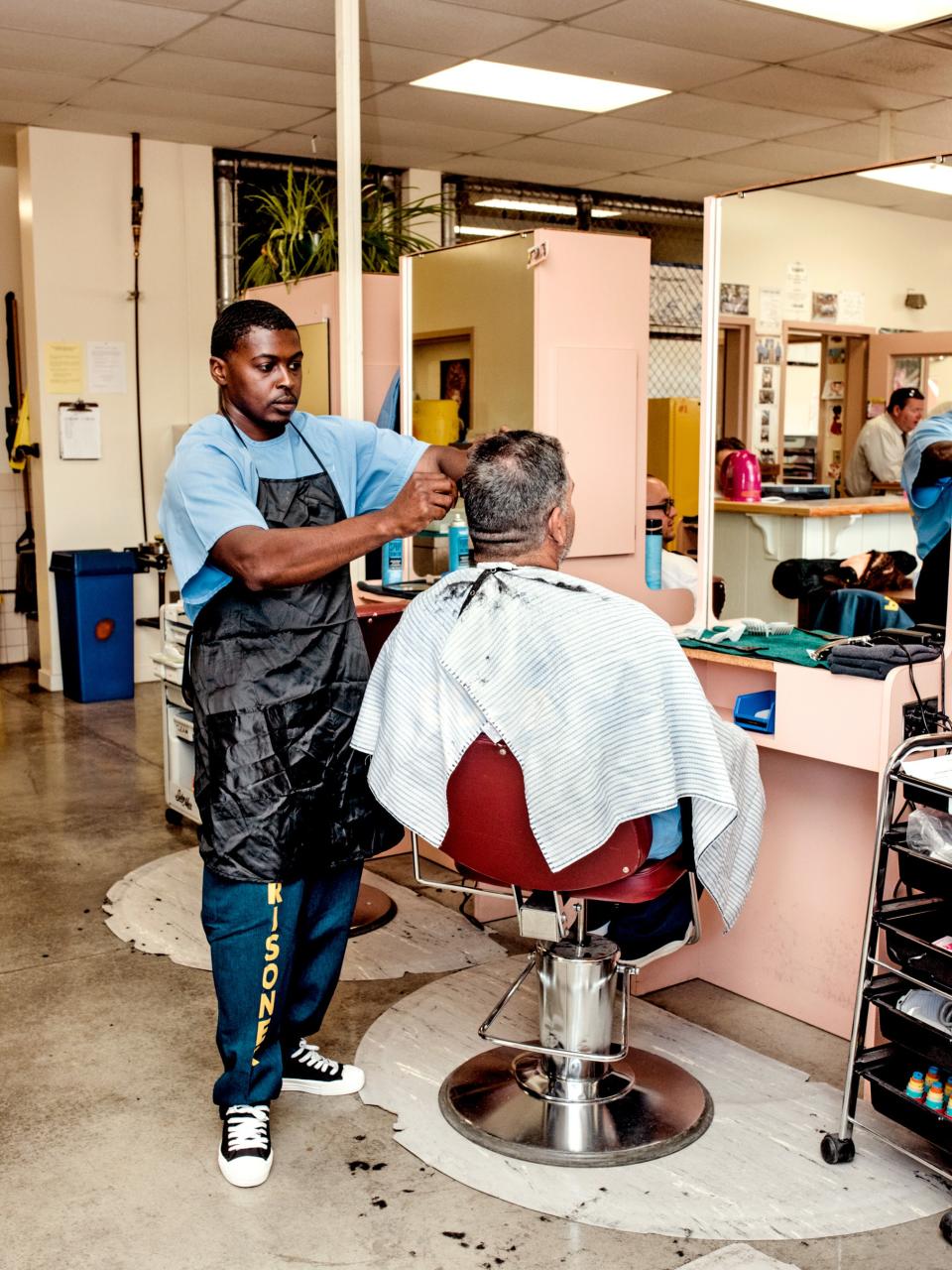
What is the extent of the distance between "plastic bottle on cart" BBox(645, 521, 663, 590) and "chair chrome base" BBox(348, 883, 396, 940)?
1.20 meters

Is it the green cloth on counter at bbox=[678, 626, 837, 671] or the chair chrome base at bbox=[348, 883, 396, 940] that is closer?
the green cloth on counter at bbox=[678, 626, 837, 671]

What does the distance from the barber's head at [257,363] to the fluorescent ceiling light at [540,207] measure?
5.76 metres

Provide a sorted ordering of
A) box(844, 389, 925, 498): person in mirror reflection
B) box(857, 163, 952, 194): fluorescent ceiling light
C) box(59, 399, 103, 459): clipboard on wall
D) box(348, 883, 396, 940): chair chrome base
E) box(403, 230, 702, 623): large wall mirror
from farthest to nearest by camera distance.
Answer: box(59, 399, 103, 459): clipboard on wall → box(403, 230, 702, 623): large wall mirror → box(348, 883, 396, 940): chair chrome base → box(844, 389, 925, 498): person in mirror reflection → box(857, 163, 952, 194): fluorescent ceiling light

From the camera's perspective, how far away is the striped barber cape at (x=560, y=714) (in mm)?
2096

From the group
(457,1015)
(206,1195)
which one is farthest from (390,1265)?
(457,1015)

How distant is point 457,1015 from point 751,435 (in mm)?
1587

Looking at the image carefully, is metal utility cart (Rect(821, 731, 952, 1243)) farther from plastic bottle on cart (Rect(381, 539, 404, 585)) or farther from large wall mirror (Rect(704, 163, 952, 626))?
plastic bottle on cart (Rect(381, 539, 404, 585))

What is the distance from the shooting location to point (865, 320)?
129 inches

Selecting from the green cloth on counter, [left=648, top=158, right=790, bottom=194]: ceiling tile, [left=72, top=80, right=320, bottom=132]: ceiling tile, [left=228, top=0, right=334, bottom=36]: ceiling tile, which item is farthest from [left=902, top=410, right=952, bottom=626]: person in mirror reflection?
[left=648, top=158, right=790, bottom=194]: ceiling tile

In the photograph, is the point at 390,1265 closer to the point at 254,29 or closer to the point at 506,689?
the point at 506,689

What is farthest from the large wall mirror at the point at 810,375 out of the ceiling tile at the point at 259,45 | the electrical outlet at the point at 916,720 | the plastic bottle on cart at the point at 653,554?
the ceiling tile at the point at 259,45

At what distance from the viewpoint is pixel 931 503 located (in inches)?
112

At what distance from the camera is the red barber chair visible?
215 centimetres

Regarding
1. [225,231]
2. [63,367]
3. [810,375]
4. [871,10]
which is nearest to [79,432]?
[63,367]
